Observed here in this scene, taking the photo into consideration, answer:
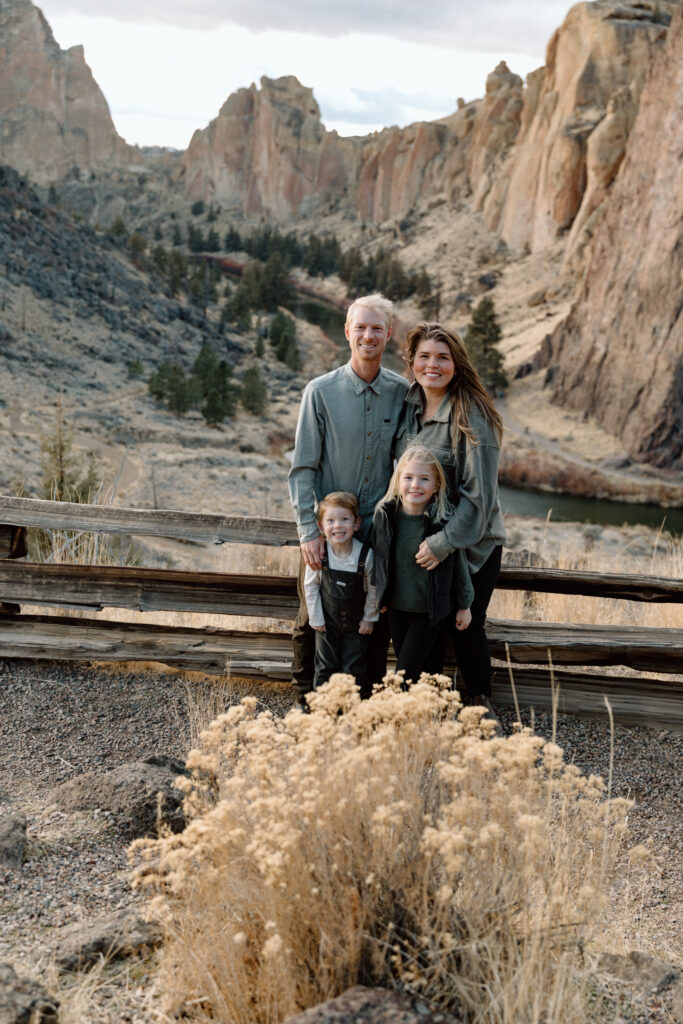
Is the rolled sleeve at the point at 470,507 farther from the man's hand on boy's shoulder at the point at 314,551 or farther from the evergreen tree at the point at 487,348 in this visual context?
the evergreen tree at the point at 487,348

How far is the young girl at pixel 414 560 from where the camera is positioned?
3.29 meters

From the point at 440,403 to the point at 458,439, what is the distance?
0.19m

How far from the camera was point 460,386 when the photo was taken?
340 cm

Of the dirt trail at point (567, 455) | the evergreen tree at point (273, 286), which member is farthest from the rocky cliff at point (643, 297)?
the evergreen tree at point (273, 286)

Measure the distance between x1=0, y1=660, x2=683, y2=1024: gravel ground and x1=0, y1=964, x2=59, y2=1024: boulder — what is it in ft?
0.17

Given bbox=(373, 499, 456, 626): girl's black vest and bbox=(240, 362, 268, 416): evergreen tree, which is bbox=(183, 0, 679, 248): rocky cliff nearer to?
bbox=(240, 362, 268, 416): evergreen tree

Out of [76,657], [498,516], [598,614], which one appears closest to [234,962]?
[498,516]

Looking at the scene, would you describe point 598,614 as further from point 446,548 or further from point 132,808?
point 132,808

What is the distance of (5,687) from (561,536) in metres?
17.6

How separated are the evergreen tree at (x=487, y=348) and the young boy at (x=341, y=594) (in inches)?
1330

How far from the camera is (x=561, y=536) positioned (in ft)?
67.4

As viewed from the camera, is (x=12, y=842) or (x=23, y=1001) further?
(x=12, y=842)

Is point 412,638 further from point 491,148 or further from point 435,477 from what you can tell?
point 491,148

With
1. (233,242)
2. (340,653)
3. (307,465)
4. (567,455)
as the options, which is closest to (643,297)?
(567,455)
